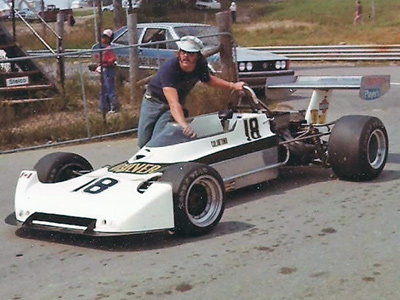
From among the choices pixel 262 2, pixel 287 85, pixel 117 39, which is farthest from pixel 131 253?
pixel 262 2

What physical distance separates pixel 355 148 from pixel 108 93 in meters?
6.49

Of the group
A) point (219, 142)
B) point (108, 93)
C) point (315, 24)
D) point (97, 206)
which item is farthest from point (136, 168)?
point (315, 24)

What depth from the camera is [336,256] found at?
6258mm

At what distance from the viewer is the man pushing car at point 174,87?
7.86 m

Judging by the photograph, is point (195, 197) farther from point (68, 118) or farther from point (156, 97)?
point (68, 118)

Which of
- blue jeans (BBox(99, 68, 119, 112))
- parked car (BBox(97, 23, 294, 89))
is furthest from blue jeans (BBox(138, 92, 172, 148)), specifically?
parked car (BBox(97, 23, 294, 89))

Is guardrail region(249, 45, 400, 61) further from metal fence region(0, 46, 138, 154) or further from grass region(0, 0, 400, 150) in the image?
metal fence region(0, 46, 138, 154)

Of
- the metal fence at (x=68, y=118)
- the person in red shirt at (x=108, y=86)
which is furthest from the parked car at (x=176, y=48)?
the metal fence at (x=68, y=118)

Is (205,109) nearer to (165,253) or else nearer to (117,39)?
(117,39)

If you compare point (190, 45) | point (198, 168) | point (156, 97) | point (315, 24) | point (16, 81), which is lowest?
point (198, 168)

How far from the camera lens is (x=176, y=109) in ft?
25.9

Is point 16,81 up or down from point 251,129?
up

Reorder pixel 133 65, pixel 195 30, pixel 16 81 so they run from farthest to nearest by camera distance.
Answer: pixel 195 30
pixel 16 81
pixel 133 65

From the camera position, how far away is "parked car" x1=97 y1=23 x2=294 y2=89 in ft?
49.4
